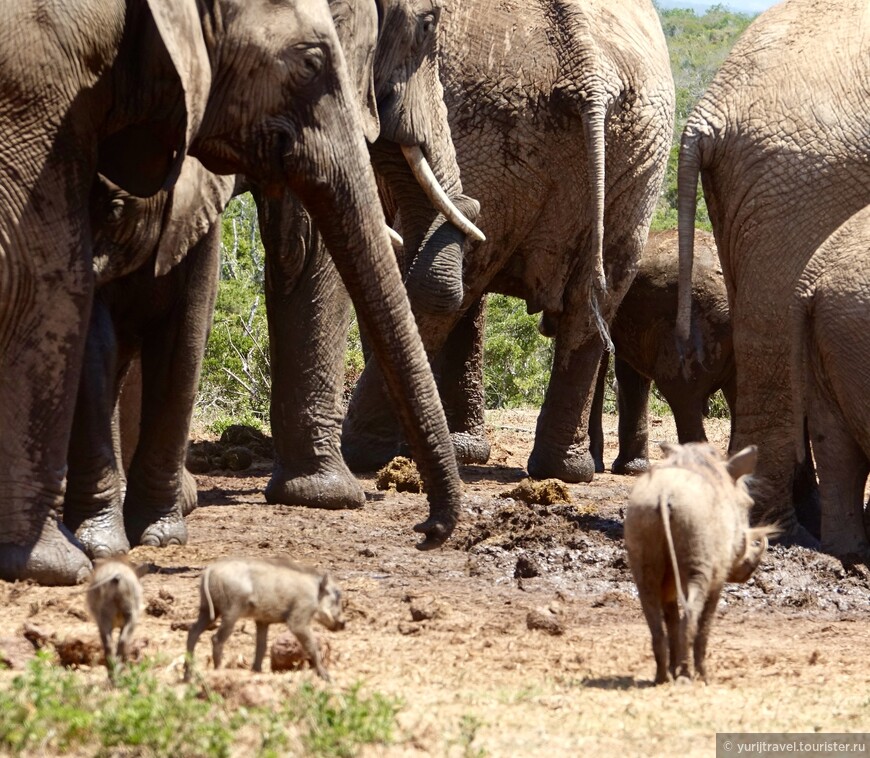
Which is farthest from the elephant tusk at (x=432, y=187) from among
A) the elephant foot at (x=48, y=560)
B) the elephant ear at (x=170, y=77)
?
the elephant foot at (x=48, y=560)

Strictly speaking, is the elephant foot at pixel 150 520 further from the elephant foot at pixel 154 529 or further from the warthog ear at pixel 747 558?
the warthog ear at pixel 747 558

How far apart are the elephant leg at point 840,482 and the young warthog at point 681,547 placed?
2.57 metres

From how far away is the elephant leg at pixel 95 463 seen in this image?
648 centimetres

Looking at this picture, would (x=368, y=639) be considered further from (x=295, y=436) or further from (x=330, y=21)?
(x=295, y=436)

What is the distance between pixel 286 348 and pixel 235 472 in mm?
1710

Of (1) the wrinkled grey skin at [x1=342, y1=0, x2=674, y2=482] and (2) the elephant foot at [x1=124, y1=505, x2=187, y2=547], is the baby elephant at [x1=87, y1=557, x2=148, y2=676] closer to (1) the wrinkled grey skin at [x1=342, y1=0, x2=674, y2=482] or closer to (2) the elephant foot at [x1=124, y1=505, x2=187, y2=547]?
(2) the elephant foot at [x1=124, y1=505, x2=187, y2=547]

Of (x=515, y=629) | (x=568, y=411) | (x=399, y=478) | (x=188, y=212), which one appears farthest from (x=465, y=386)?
(x=515, y=629)

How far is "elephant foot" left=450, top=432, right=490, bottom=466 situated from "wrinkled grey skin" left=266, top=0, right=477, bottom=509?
1999 mm

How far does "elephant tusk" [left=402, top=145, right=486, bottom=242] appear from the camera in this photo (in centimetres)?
831

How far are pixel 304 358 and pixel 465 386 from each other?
2462 millimetres

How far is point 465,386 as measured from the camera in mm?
10578

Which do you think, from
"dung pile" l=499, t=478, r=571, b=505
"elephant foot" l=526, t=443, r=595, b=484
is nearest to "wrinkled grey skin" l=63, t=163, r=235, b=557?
"dung pile" l=499, t=478, r=571, b=505

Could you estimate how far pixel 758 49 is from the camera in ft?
27.6

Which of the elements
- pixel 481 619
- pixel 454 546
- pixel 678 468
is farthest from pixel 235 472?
pixel 678 468
